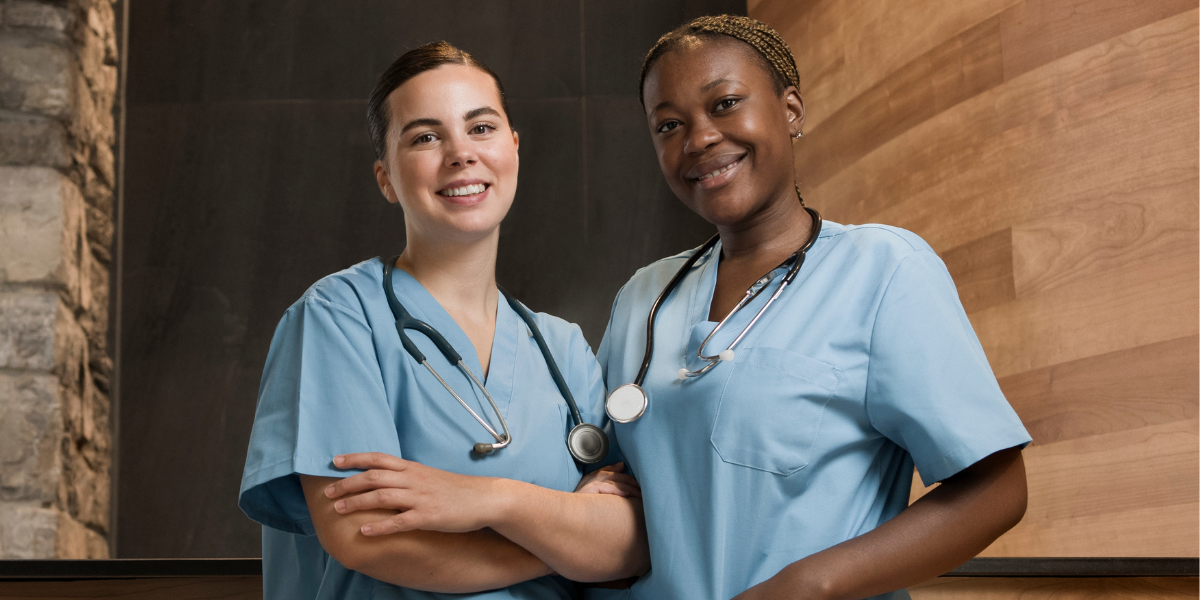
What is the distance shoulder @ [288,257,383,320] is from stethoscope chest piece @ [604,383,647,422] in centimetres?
30

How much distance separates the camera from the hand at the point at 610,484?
112 centimetres

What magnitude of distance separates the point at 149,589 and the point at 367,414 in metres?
0.66

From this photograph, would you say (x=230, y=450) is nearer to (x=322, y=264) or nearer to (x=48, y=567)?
(x=322, y=264)

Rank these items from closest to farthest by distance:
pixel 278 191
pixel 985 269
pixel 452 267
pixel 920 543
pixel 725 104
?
pixel 920 543 < pixel 725 104 < pixel 452 267 < pixel 985 269 < pixel 278 191

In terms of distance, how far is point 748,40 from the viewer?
1154 mm

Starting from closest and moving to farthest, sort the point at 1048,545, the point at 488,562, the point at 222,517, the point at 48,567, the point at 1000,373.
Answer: the point at 488,562 → the point at 48,567 → the point at 1048,545 → the point at 1000,373 → the point at 222,517

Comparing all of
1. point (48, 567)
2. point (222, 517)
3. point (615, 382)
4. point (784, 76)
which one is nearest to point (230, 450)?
point (222, 517)

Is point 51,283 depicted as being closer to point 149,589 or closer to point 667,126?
point 149,589

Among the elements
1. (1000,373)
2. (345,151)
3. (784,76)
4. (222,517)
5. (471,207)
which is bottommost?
(222,517)

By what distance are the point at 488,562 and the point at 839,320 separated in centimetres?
45

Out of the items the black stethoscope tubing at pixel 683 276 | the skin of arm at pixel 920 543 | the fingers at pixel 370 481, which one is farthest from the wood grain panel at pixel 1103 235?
the fingers at pixel 370 481

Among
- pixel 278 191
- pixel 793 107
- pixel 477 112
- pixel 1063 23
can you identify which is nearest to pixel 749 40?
pixel 793 107

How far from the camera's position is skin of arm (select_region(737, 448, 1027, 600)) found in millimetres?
926

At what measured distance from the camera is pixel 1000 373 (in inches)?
73.5
